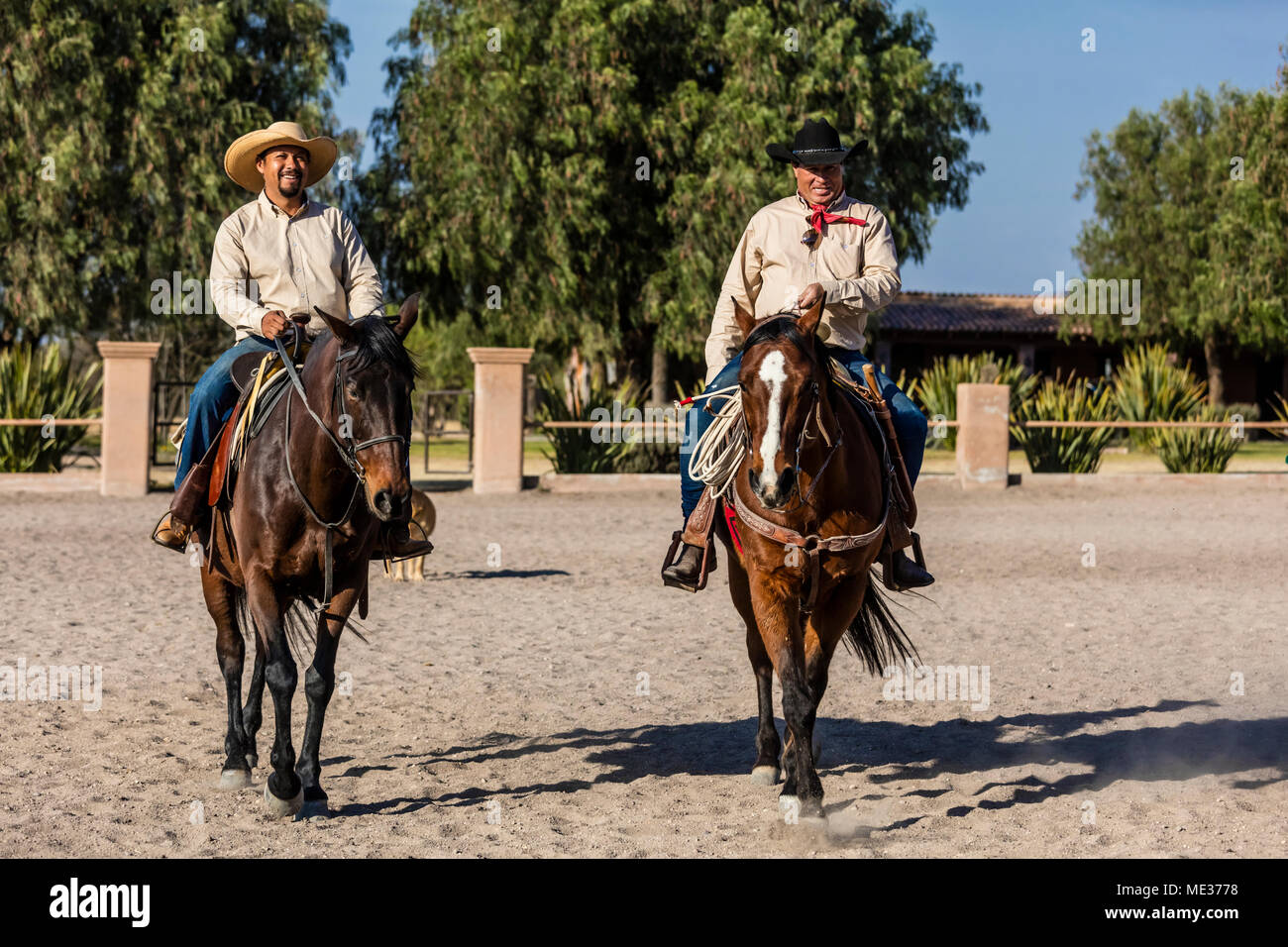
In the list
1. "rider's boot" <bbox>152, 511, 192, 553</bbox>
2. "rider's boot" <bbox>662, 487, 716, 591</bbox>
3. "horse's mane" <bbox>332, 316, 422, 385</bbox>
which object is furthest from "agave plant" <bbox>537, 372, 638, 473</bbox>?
"horse's mane" <bbox>332, 316, 422, 385</bbox>

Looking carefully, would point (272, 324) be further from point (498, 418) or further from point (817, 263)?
point (498, 418)

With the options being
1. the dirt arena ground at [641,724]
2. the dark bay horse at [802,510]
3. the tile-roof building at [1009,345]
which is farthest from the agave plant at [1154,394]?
the dark bay horse at [802,510]

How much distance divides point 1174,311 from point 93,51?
33.5 metres

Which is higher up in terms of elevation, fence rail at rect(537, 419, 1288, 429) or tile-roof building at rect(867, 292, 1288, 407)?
tile-roof building at rect(867, 292, 1288, 407)

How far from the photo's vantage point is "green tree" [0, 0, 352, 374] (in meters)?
27.4

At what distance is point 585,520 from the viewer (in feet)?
59.5

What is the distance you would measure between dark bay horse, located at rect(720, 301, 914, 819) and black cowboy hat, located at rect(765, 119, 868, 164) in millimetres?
1058

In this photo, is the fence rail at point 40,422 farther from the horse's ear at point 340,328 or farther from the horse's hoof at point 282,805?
the horse's ear at point 340,328

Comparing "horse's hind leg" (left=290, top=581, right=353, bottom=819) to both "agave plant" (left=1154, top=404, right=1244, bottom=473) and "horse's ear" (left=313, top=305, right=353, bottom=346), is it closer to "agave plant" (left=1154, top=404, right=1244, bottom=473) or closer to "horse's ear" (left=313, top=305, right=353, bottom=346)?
"horse's ear" (left=313, top=305, right=353, bottom=346)

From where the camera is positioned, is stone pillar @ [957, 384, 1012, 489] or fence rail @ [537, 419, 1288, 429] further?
stone pillar @ [957, 384, 1012, 489]

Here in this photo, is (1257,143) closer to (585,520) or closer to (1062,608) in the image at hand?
(585,520)

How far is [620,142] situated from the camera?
95.6 feet

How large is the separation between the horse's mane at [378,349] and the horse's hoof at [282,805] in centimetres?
173

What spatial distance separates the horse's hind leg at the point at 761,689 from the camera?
6.14 metres
